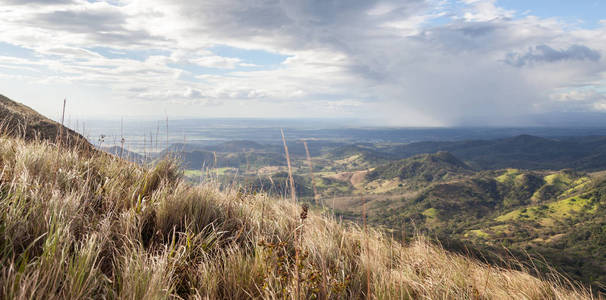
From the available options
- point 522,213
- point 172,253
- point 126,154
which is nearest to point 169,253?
point 172,253

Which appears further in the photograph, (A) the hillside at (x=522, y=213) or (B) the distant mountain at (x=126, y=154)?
(A) the hillside at (x=522, y=213)

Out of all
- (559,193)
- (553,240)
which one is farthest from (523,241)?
(559,193)

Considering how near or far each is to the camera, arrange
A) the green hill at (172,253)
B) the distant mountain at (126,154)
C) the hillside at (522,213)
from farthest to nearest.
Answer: the hillside at (522,213) → the distant mountain at (126,154) → the green hill at (172,253)

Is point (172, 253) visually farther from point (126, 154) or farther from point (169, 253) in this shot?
point (126, 154)

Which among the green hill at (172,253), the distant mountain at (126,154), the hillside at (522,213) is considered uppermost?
the distant mountain at (126,154)

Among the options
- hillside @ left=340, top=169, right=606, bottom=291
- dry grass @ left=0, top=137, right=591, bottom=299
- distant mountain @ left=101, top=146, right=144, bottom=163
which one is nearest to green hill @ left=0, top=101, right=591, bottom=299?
dry grass @ left=0, top=137, right=591, bottom=299

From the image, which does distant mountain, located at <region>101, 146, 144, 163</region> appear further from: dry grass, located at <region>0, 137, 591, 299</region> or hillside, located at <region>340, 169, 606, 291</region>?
hillside, located at <region>340, 169, 606, 291</region>

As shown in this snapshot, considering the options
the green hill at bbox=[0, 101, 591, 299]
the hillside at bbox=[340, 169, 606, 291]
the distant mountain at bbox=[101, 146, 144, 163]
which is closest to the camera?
the green hill at bbox=[0, 101, 591, 299]

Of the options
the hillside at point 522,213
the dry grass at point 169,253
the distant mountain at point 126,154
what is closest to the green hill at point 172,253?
the dry grass at point 169,253

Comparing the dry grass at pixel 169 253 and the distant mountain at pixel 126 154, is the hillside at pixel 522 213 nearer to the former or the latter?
the distant mountain at pixel 126 154

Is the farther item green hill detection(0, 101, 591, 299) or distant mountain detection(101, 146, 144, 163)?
distant mountain detection(101, 146, 144, 163)

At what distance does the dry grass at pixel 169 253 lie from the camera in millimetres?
2016

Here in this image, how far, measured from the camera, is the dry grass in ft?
6.61

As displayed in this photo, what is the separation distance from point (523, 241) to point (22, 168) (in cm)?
13136
